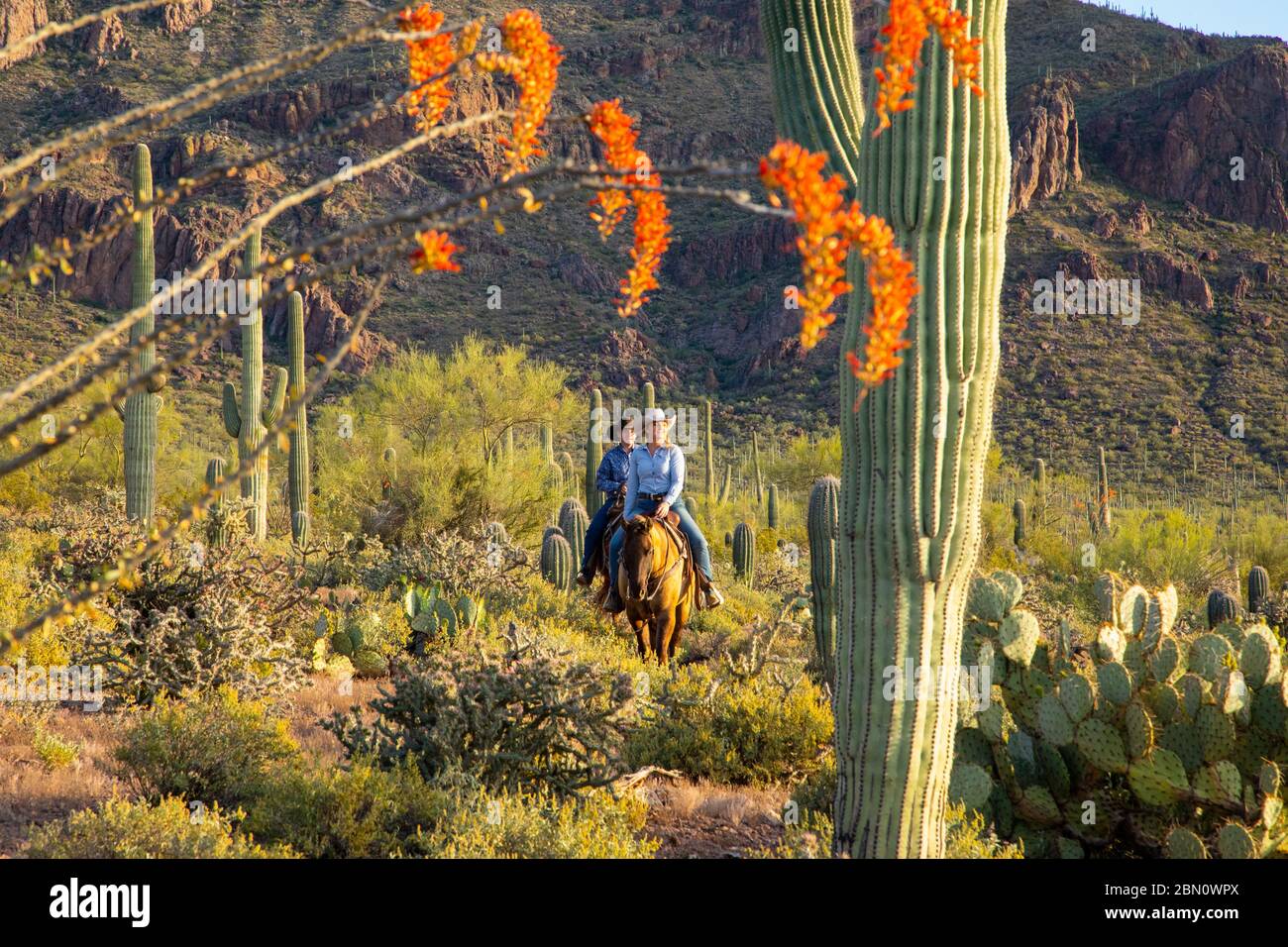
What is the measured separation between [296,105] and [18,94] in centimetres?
1376

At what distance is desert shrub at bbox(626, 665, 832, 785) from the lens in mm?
7176

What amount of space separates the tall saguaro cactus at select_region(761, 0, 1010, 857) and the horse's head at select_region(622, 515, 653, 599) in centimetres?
519

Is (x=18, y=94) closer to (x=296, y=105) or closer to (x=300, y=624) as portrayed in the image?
(x=296, y=105)

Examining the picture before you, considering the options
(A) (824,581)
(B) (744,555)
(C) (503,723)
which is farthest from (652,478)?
(B) (744,555)

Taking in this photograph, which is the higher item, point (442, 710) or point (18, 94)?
point (18, 94)

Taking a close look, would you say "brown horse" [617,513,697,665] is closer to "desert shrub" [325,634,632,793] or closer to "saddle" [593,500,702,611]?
"saddle" [593,500,702,611]

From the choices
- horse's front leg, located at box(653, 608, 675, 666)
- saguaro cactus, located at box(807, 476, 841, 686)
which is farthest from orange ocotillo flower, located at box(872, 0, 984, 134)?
horse's front leg, located at box(653, 608, 675, 666)

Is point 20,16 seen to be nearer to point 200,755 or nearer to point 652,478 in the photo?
point 652,478

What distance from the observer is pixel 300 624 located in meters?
10.2

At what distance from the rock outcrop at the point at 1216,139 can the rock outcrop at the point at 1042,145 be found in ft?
10.00

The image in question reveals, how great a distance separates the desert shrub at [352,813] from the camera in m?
5.31

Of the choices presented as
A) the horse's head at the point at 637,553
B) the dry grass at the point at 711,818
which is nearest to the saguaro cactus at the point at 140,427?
the horse's head at the point at 637,553

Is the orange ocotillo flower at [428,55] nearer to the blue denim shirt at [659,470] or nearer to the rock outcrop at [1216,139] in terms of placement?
the blue denim shirt at [659,470]
